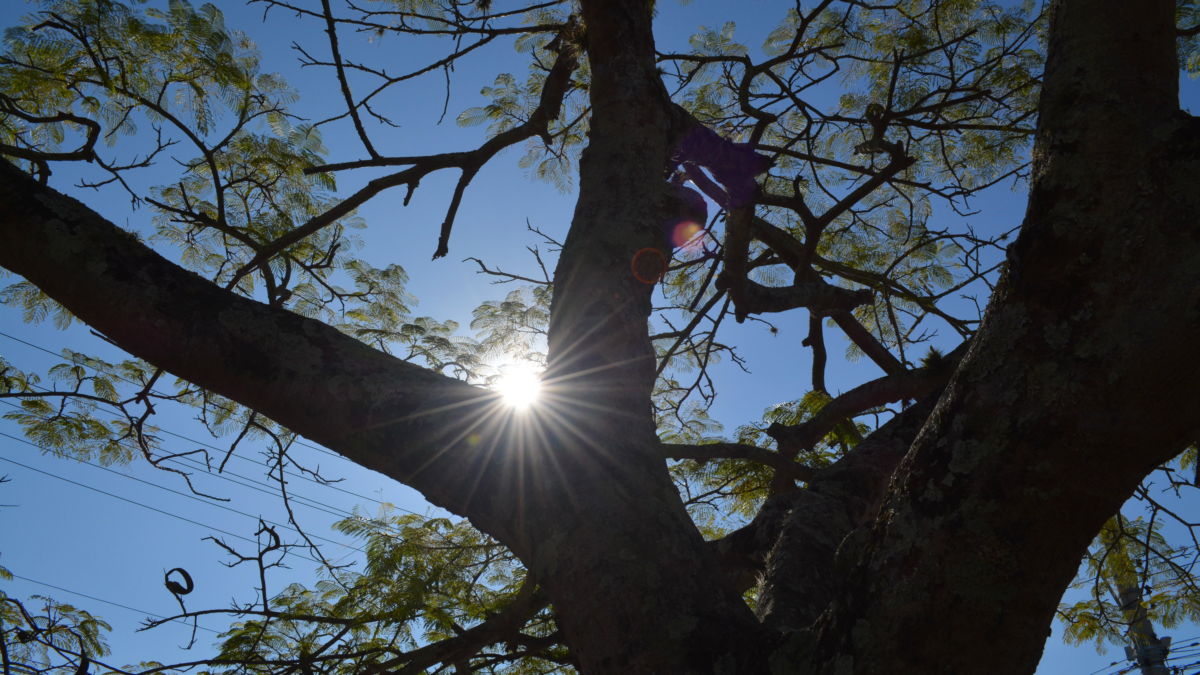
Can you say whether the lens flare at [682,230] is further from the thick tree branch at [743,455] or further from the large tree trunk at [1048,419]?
the large tree trunk at [1048,419]

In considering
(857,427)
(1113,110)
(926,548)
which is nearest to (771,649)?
(926,548)

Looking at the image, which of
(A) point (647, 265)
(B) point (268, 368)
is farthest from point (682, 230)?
(B) point (268, 368)

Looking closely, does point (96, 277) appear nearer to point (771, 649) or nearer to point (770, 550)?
point (771, 649)

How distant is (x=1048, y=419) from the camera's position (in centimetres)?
104

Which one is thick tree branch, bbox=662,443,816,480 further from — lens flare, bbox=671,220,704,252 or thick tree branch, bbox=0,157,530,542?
thick tree branch, bbox=0,157,530,542

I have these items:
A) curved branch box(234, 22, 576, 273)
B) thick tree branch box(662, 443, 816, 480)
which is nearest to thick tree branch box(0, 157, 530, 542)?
curved branch box(234, 22, 576, 273)

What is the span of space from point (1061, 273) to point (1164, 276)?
0.12 m

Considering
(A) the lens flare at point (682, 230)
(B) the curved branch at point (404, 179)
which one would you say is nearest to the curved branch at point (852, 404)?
(A) the lens flare at point (682, 230)

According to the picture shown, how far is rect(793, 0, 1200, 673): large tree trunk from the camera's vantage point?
1013mm

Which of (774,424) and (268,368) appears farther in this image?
(774,424)

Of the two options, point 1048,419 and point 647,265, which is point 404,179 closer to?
point 647,265

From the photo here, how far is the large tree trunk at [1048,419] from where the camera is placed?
1.01 meters

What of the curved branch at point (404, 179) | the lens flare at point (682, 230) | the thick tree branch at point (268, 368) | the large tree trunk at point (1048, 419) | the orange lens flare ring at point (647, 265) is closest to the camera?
the large tree trunk at point (1048, 419)

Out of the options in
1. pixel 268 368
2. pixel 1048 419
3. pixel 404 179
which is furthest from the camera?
pixel 404 179
